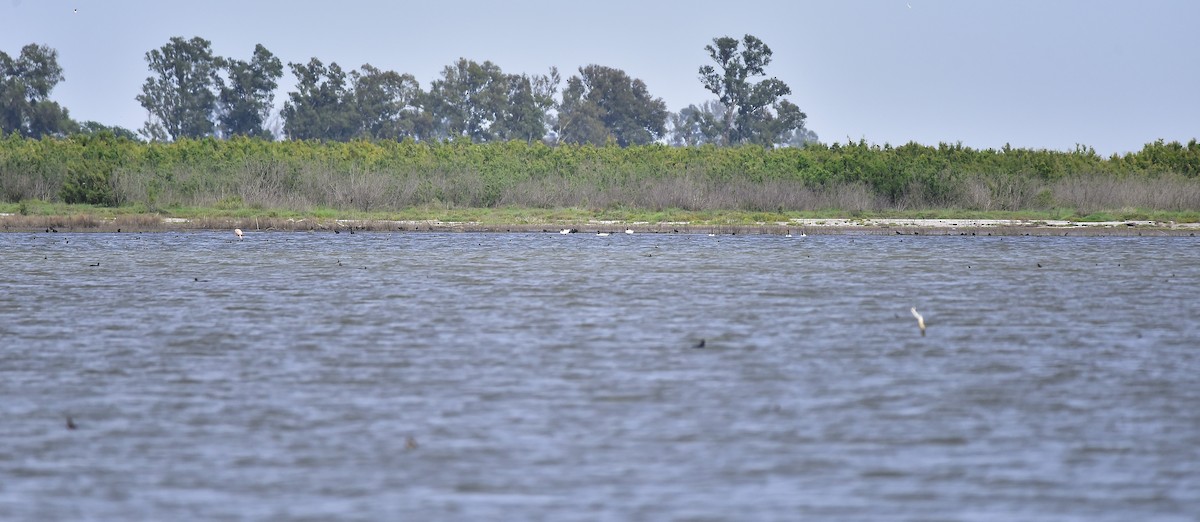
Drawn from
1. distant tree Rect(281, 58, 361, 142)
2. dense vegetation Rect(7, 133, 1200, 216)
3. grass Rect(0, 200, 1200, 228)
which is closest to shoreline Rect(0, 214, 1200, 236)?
grass Rect(0, 200, 1200, 228)

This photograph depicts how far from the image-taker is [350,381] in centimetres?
1413

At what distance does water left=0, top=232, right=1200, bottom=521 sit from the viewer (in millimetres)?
9617

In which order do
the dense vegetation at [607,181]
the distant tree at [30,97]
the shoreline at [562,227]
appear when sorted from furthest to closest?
1. the distant tree at [30,97]
2. the dense vegetation at [607,181]
3. the shoreline at [562,227]

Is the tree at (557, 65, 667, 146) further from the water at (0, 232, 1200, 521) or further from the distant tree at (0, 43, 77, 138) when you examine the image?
the water at (0, 232, 1200, 521)

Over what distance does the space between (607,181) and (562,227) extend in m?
7.63

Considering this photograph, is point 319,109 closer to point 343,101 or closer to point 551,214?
point 343,101

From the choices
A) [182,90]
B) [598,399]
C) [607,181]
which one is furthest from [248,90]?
[598,399]

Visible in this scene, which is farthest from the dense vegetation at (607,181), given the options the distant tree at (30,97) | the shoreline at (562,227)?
the distant tree at (30,97)

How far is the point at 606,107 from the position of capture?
101 meters

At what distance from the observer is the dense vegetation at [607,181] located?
46938 mm

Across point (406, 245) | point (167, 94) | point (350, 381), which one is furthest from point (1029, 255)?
point (167, 94)

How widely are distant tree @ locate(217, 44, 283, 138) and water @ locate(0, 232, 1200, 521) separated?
66.8m

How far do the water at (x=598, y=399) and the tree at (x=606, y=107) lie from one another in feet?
242

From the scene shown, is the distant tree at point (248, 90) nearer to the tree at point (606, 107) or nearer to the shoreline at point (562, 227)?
the tree at point (606, 107)
